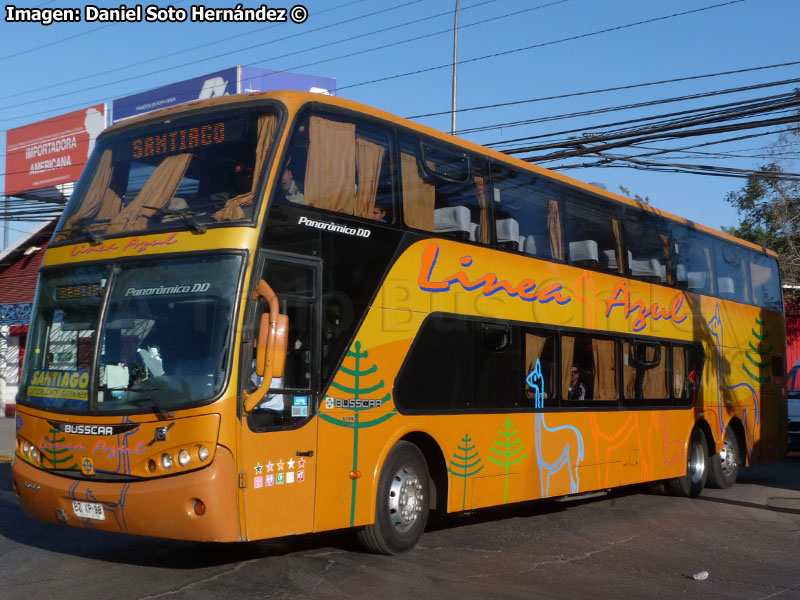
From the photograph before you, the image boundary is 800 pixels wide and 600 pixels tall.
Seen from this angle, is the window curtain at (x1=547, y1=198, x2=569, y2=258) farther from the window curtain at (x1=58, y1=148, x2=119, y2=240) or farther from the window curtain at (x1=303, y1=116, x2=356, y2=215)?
the window curtain at (x1=58, y1=148, x2=119, y2=240)

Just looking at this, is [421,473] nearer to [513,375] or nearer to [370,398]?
[370,398]

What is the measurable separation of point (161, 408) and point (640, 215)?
29.2 ft

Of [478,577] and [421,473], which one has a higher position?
[421,473]

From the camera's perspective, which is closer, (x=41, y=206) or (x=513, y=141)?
(x=513, y=141)

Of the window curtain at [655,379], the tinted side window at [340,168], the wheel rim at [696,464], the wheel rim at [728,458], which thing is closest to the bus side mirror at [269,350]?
the tinted side window at [340,168]

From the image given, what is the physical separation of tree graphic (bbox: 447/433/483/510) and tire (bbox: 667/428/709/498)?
5.78 m

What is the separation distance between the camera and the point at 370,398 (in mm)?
8672

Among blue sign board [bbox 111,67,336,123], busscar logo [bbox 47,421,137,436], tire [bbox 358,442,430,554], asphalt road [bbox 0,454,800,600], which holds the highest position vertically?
blue sign board [bbox 111,67,336,123]

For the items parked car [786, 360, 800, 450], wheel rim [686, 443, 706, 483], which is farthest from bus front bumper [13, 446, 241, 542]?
parked car [786, 360, 800, 450]

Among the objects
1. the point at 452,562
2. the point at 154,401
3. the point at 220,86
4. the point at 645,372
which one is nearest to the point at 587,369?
the point at 645,372

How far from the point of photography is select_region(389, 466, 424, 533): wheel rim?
29.4 feet

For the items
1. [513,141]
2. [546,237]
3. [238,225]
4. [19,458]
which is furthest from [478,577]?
[513,141]

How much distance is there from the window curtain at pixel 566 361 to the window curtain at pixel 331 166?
4196 millimetres

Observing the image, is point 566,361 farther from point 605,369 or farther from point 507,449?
point 507,449
